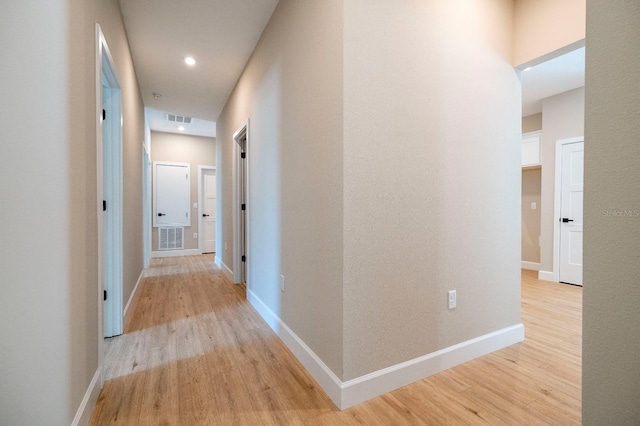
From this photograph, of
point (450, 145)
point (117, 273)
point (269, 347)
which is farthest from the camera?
point (117, 273)

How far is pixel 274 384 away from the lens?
5.65 feet

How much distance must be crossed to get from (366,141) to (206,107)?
A: 13.6 feet

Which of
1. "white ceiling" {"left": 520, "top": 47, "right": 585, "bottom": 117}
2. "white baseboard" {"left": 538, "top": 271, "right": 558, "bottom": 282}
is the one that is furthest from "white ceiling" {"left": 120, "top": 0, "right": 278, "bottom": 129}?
"white baseboard" {"left": 538, "top": 271, "right": 558, "bottom": 282}

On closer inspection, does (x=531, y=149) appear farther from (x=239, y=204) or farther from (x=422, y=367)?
(x=239, y=204)

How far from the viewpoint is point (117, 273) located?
245cm

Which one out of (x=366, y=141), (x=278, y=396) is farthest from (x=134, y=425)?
(x=366, y=141)

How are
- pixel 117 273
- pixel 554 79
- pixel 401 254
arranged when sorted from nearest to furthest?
1. pixel 401 254
2. pixel 117 273
3. pixel 554 79

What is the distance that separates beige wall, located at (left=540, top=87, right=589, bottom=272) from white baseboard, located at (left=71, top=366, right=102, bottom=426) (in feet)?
17.9

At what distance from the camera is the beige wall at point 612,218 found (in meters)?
0.74

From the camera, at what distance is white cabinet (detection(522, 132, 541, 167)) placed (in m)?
4.80

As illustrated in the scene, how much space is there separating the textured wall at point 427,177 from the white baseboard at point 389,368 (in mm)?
49

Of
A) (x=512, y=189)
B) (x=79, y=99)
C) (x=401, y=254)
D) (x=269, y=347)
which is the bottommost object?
(x=269, y=347)

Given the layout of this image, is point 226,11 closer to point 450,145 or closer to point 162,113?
point 450,145

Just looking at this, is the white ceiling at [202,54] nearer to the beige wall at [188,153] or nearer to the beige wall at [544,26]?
the beige wall at [544,26]
